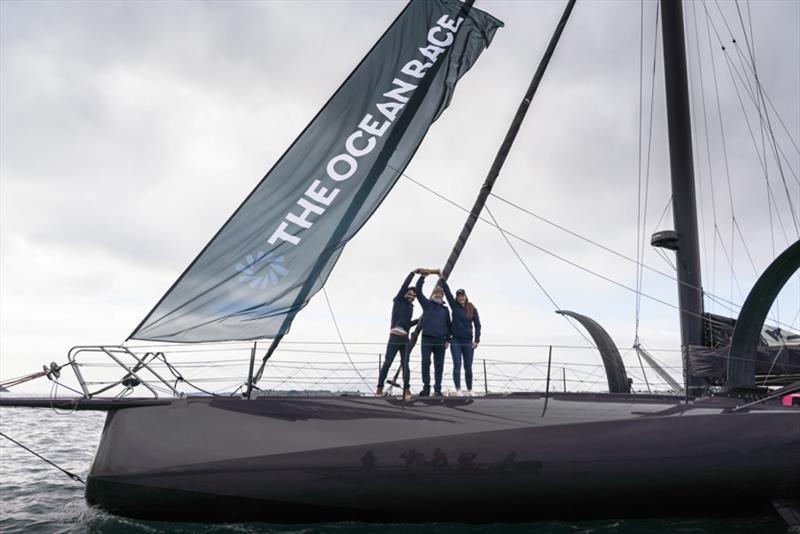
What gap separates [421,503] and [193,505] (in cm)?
212

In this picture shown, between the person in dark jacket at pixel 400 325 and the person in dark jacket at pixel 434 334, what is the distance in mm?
167

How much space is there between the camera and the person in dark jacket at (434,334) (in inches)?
271

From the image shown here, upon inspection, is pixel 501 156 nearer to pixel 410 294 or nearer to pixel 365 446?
pixel 410 294

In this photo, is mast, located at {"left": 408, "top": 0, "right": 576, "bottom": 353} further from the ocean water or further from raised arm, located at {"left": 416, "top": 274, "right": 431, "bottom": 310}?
the ocean water

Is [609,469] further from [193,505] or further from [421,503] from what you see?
[193,505]

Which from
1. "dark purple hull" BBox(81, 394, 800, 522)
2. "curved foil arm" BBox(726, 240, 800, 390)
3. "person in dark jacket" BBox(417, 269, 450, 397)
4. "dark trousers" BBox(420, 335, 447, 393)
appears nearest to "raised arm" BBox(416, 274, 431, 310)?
"person in dark jacket" BBox(417, 269, 450, 397)

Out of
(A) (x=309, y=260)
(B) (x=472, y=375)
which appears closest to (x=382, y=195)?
(A) (x=309, y=260)

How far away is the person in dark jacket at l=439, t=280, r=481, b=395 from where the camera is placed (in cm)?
700

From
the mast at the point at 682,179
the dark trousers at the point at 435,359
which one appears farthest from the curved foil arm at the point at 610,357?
the dark trousers at the point at 435,359

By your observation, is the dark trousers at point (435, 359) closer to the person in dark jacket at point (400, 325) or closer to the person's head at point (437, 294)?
the person in dark jacket at point (400, 325)

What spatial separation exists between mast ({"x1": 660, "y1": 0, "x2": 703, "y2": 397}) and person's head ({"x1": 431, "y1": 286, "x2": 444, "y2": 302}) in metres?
4.05

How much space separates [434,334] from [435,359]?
303mm

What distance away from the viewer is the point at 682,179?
10.2 m

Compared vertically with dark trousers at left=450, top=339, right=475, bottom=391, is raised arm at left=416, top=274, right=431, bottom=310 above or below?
above
